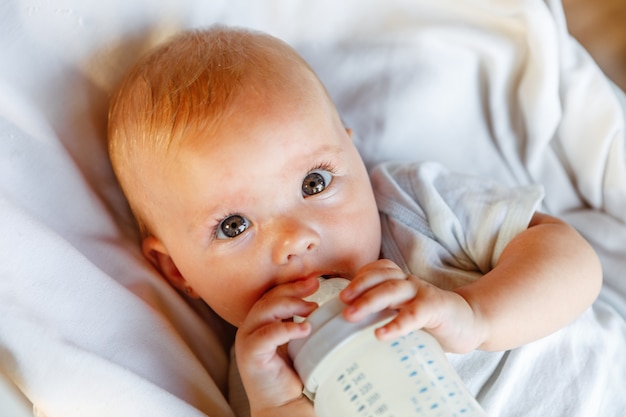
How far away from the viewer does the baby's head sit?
2.99 feet

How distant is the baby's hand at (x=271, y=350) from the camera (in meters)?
0.82

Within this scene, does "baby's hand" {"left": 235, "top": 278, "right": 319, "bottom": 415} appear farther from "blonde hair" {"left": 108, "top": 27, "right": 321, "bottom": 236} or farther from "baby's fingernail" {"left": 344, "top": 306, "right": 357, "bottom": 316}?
"blonde hair" {"left": 108, "top": 27, "right": 321, "bottom": 236}

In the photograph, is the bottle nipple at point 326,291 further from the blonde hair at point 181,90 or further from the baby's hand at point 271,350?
the blonde hair at point 181,90

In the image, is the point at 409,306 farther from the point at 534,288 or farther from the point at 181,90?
the point at 181,90

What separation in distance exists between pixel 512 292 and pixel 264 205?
1.10ft

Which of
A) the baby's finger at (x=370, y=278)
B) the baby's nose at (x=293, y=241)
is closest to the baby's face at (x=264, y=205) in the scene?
the baby's nose at (x=293, y=241)

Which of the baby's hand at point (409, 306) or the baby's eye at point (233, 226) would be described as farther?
the baby's eye at point (233, 226)

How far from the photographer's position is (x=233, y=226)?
3.08 feet

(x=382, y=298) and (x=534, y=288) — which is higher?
(x=382, y=298)

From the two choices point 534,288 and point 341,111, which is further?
point 341,111

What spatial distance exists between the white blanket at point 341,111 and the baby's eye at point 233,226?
161 mm

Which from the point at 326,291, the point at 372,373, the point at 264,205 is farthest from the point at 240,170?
the point at 372,373

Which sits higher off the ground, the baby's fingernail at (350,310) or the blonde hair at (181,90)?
the blonde hair at (181,90)

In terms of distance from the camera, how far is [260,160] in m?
0.91
